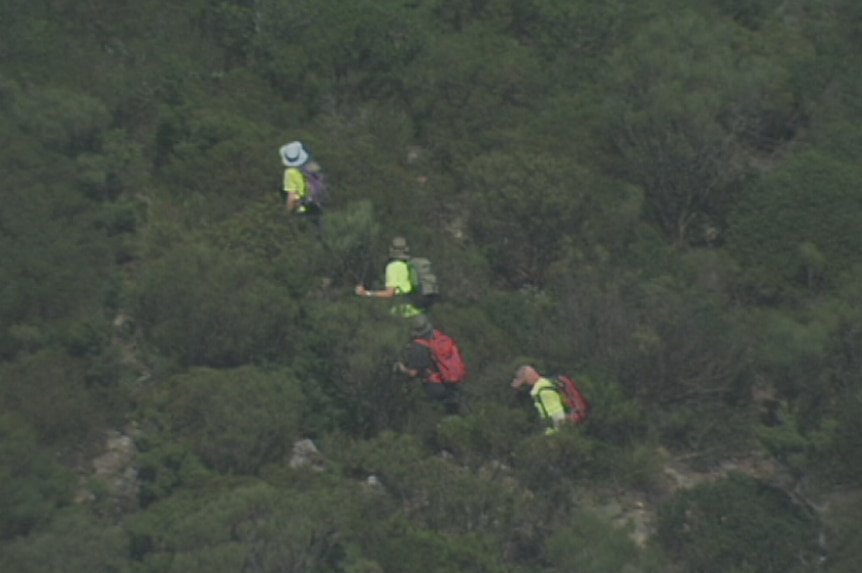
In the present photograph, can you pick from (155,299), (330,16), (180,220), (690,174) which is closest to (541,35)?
(330,16)

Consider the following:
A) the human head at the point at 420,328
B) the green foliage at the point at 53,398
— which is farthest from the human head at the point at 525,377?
the green foliage at the point at 53,398

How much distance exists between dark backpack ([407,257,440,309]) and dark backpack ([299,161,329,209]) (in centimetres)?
158

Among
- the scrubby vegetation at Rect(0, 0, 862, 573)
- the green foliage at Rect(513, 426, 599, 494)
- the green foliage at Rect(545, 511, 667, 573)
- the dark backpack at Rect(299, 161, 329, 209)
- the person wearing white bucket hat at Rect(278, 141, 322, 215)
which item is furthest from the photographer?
the dark backpack at Rect(299, 161, 329, 209)

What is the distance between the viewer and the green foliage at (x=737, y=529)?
12.6 meters

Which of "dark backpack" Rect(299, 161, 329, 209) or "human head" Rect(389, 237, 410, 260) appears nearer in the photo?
"human head" Rect(389, 237, 410, 260)

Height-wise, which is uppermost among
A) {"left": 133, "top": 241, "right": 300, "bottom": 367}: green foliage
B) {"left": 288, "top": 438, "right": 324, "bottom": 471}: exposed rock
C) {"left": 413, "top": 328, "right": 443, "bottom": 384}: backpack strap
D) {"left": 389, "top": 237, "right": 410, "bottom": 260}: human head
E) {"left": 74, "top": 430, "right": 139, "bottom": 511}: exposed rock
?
{"left": 389, "top": 237, "right": 410, "bottom": 260}: human head

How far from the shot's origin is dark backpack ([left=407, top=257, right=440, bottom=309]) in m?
15.1

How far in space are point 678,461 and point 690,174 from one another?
4028 mm

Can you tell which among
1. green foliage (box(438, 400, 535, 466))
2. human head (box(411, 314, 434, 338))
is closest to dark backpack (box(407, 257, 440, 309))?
human head (box(411, 314, 434, 338))

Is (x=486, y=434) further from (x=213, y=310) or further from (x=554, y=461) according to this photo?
(x=213, y=310)

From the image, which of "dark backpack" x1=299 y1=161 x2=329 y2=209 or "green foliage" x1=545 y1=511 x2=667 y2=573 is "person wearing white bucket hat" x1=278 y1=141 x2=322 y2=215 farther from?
"green foliage" x1=545 y1=511 x2=667 y2=573

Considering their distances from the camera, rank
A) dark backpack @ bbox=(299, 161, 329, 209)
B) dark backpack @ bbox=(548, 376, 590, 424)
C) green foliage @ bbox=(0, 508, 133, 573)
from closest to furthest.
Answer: green foliage @ bbox=(0, 508, 133, 573), dark backpack @ bbox=(548, 376, 590, 424), dark backpack @ bbox=(299, 161, 329, 209)

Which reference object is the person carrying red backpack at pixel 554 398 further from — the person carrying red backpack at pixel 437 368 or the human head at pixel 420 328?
the human head at pixel 420 328

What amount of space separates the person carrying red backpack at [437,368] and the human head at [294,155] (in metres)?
2.83
